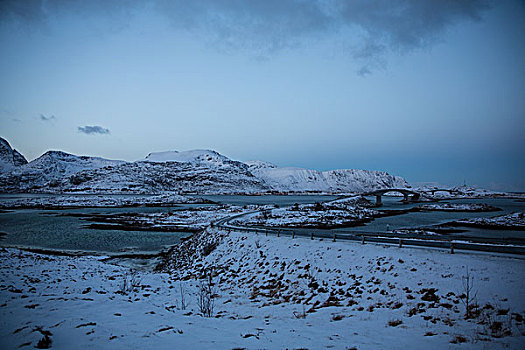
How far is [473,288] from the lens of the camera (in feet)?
36.6

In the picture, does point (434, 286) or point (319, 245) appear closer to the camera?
point (434, 286)

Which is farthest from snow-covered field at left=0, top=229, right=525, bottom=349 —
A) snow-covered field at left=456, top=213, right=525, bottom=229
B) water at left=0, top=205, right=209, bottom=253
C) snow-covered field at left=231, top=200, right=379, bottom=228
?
snow-covered field at left=456, top=213, right=525, bottom=229

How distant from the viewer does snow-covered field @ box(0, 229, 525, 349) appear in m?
7.75

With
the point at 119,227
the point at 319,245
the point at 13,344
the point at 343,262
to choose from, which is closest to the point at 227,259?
the point at 319,245

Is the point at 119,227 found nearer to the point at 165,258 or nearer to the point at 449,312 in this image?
the point at 165,258

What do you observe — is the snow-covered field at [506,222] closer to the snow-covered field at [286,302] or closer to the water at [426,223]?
the water at [426,223]

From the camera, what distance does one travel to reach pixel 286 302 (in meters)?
13.4

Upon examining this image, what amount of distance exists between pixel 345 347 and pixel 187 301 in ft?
29.0

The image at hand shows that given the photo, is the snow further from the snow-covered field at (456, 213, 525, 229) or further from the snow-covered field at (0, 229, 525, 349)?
the snow-covered field at (456, 213, 525, 229)

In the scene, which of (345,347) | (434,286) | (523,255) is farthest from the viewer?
(523,255)

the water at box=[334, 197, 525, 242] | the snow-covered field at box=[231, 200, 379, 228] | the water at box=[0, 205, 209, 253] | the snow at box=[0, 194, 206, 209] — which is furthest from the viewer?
the snow at box=[0, 194, 206, 209]

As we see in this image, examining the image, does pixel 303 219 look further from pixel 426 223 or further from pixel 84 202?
pixel 84 202

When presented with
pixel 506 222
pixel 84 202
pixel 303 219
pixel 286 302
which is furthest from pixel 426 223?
pixel 84 202

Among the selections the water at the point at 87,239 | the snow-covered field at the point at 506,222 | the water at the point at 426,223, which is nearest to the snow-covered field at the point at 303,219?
the water at the point at 426,223
